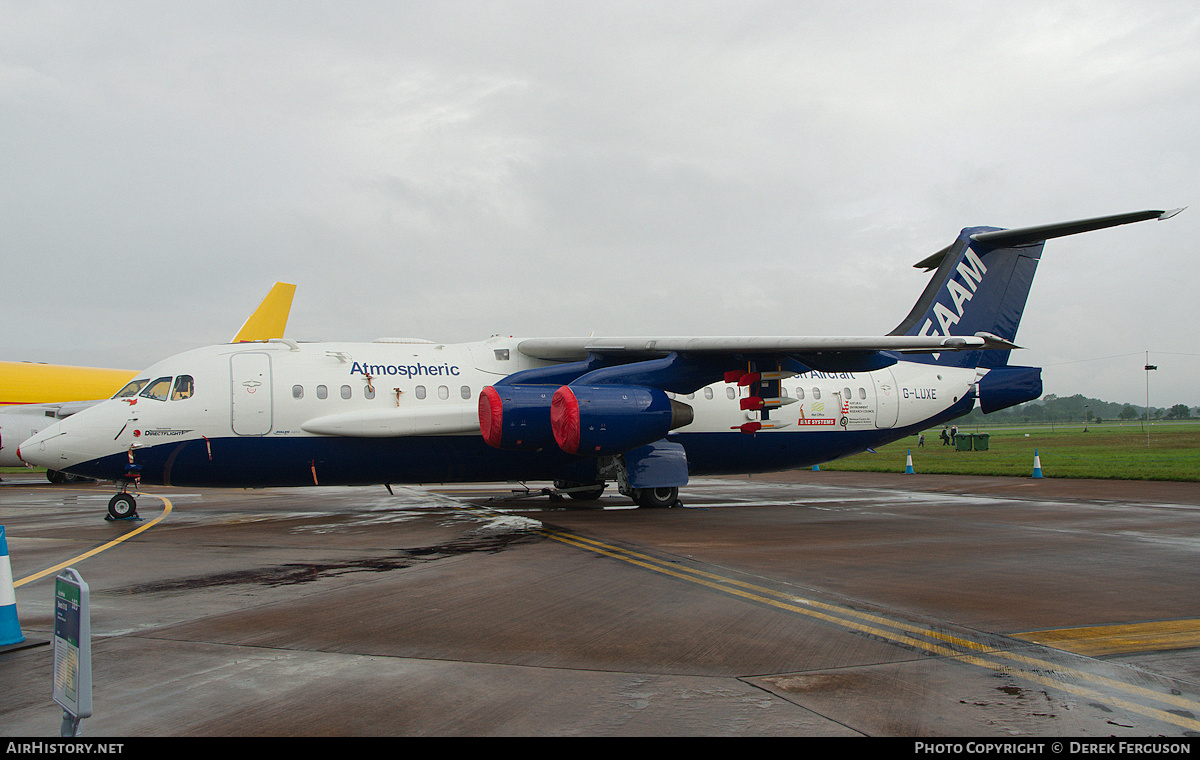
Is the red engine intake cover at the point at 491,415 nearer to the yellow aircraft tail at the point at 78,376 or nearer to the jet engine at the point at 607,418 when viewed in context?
the jet engine at the point at 607,418

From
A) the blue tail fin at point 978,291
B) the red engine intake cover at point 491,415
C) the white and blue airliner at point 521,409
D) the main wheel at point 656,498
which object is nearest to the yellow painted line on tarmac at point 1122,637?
the white and blue airliner at point 521,409

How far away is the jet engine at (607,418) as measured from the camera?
527 inches

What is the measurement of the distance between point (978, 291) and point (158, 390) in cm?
1829

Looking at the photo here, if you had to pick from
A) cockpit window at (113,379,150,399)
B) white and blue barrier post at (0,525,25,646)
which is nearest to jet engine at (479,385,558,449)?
cockpit window at (113,379,150,399)

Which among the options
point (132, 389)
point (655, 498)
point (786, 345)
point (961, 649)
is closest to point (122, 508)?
point (132, 389)

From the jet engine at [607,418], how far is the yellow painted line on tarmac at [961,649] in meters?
4.65

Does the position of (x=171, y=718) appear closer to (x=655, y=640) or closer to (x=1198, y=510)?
(x=655, y=640)

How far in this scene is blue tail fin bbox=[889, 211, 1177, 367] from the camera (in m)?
18.0

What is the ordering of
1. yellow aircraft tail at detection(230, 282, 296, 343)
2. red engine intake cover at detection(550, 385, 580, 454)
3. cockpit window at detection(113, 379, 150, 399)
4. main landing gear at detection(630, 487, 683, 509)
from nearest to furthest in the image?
red engine intake cover at detection(550, 385, 580, 454) → cockpit window at detection(113, 379, 150, 399) → main landing gear at detection(630, 487, 683, 509) → yellow aircraft tail at detection(230, 282, 296, 343)

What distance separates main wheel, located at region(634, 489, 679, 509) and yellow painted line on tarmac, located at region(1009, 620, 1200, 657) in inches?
409

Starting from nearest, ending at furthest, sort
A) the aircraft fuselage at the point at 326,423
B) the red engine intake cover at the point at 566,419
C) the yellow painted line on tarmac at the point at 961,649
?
the yellow painted line on tarmac at the point at 961,649 → the red engine intake cover at the point at 566,419 → the aircraft fuselage at the point at 326,423

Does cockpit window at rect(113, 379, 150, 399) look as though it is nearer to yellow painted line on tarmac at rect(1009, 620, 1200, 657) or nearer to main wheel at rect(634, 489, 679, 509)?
main wheel at rect(634, 489, 679, 509)

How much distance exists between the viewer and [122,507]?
14.3 meters
